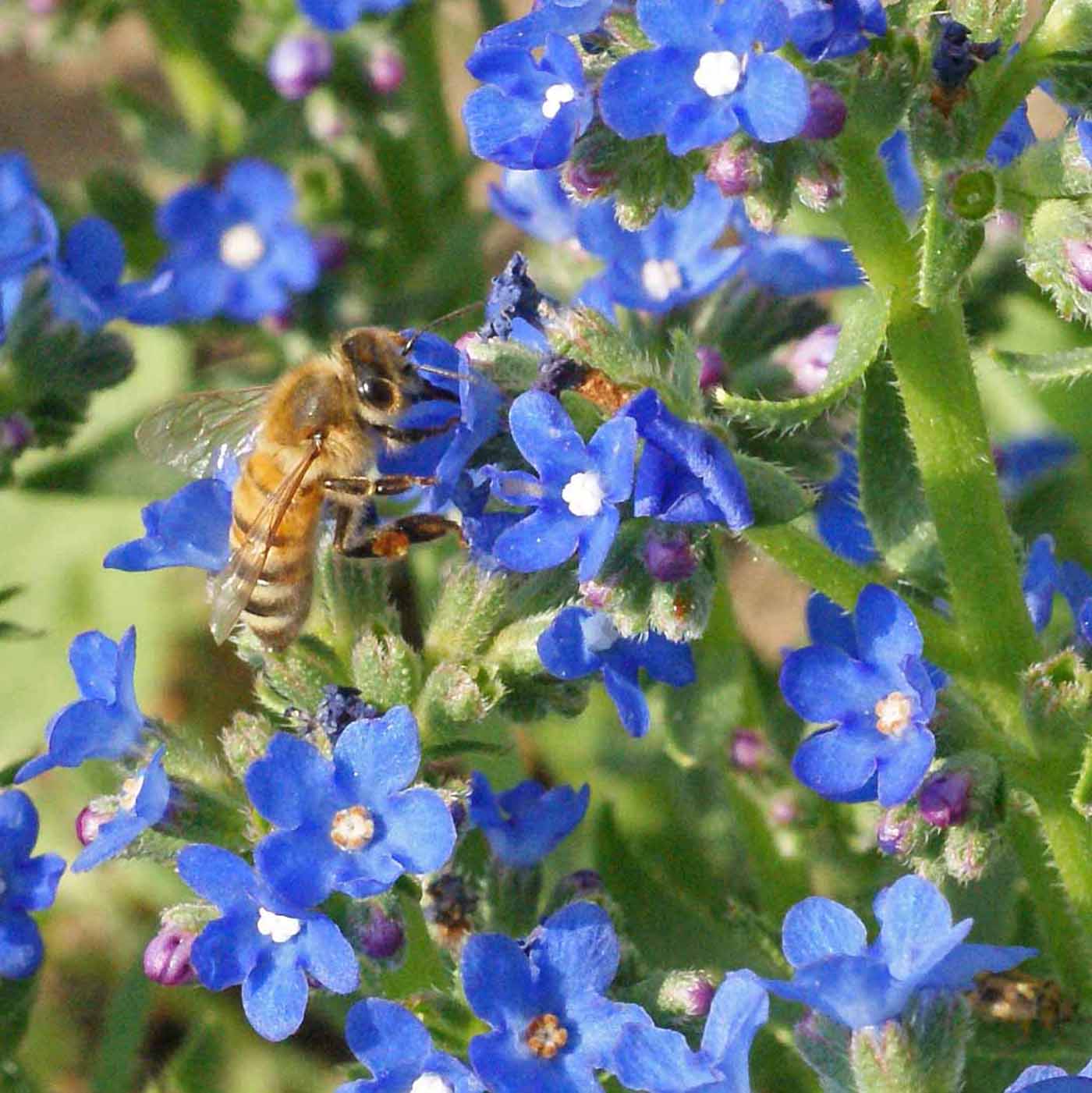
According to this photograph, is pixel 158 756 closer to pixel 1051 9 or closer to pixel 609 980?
pixel 609 980

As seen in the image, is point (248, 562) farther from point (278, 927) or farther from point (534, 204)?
point (534, 204)

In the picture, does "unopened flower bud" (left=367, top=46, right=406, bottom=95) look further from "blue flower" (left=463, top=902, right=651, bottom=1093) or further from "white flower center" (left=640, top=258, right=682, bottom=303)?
"blue flower" (left=463, top=902, right=651, bottom=1093)

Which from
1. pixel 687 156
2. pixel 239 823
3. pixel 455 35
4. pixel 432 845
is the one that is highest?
pixel 687 156

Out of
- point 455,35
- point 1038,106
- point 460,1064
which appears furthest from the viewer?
point 1038,106

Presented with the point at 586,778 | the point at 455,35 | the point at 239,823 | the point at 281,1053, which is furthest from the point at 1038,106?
the point at 239,823

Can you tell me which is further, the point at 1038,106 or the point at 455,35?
the point at 1038,106

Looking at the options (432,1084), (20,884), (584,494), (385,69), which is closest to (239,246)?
(385,69)

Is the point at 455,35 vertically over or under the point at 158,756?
under
